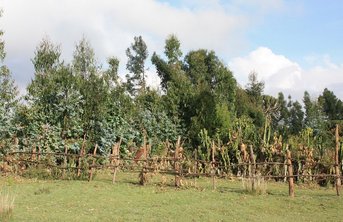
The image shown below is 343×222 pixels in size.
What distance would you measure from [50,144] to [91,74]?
3.15 meters

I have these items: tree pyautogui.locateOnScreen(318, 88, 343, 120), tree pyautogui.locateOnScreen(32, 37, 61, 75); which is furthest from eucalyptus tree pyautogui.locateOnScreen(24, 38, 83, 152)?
tree pyautogui.locateOnScreen(318, 88, 343, 120)

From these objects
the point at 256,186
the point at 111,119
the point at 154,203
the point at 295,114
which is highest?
the point at 295,114

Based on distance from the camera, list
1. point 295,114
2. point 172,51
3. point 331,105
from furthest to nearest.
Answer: point 295,114 → point 331,105 → point 172,51

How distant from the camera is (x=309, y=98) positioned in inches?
1232

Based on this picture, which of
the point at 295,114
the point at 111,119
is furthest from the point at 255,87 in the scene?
the point at 111,119

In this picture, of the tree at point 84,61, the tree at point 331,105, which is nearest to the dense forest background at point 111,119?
the tree at point 84,61

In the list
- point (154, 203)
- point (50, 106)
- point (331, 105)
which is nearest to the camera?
point (154, 203)

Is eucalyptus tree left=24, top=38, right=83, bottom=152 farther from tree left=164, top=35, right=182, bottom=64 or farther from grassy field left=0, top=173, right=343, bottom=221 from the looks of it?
tree left=164, top=35, right=182, bottom=64

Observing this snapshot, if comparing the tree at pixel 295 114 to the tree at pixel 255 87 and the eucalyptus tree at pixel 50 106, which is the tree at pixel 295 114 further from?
the eucalyptus tree at pixel 50 106

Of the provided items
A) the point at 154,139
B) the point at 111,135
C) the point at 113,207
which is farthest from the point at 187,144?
the point at 113,207

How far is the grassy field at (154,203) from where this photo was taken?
298 inches

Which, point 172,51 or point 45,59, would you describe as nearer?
point 45,59

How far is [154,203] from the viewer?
892 centimetres

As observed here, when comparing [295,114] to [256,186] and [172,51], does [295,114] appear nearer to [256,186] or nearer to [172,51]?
[172,51]
